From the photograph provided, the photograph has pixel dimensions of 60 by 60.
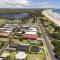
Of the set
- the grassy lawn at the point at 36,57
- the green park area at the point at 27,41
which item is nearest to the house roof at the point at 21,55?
the grassy lawn at the point at 36,57

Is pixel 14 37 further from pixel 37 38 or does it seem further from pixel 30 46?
pixel 30 46

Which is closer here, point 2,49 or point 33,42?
point 2,49

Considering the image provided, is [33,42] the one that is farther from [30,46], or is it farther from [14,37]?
[14,37]

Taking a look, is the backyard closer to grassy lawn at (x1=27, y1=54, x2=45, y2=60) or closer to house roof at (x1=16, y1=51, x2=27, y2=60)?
grassy lawn at (x1=27, y1=54, x2=45, y2=60)

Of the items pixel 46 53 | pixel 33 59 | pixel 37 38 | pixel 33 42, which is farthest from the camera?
pixel 37 38

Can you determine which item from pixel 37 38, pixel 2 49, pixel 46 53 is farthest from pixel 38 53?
pixel 37 38

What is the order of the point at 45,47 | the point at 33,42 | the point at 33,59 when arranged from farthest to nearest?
the point at 33,42, the point at 45,47, the point at 33,59

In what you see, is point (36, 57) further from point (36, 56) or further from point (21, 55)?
point (21, 55)

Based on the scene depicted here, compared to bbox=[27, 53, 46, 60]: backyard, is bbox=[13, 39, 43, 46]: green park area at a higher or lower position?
higher

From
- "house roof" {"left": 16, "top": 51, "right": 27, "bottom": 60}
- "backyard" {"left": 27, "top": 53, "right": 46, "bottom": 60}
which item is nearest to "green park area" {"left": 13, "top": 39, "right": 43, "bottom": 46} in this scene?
"backyard" {"left": 27, "top": 53, "right": 46, "bottom": 60}

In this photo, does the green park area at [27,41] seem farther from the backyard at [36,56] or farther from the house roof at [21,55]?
the house roof at [21,55]

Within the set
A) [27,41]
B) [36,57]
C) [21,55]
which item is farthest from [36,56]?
[27,41]
